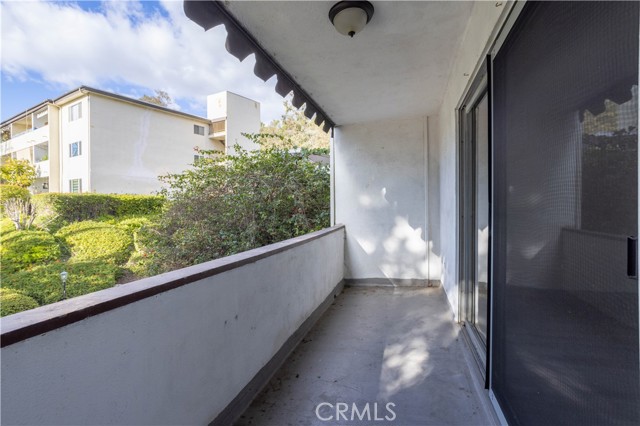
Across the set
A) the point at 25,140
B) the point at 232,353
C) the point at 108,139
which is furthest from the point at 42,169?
the point at 232,353

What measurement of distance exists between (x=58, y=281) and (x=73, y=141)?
13.9m

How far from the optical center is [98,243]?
8.65m

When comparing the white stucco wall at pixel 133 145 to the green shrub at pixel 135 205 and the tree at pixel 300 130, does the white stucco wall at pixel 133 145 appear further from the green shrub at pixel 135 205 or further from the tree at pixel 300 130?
the tree at pixel 300 130

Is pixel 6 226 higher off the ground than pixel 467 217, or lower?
lower

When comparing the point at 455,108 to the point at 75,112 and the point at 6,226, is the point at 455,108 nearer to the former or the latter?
the point at 6,226

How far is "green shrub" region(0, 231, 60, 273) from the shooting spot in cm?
752

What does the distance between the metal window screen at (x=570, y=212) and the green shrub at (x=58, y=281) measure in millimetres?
6214

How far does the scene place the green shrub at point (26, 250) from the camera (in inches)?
→ 296

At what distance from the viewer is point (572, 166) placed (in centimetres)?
99

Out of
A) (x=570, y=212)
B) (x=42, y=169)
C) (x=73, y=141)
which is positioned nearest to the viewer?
(x=570, y=212)

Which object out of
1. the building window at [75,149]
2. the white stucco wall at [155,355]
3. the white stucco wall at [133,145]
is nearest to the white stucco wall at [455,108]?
the white stucco wall at [155,355]

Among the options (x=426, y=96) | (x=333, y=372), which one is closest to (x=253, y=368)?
(x=333, y=372)

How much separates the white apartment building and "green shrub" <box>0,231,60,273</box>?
23.3ft

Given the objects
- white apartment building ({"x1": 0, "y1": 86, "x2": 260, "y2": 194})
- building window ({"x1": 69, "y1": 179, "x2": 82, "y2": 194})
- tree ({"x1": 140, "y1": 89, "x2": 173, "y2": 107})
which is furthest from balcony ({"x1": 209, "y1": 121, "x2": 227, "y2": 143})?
building window ({"x1": 69, "y1": 179, "x2": 82, "y2": 194})
